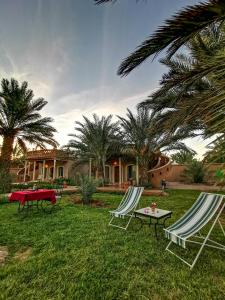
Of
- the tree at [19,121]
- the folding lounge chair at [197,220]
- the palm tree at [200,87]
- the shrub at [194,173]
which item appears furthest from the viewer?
the shrub at [194,173]

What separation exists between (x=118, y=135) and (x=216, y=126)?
16.3 metres

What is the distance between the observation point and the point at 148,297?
2.32 meters

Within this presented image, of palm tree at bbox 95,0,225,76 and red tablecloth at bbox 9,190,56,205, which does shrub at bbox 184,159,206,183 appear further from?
palm tree at bbox 95,0,225,76

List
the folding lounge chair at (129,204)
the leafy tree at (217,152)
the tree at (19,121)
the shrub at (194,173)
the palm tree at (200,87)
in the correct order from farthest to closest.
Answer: the shrub at (194,173)
the tree at (19,121)
the folding lounge chair at (129,204)
the palm tree at (200,87)
the leafy tree at (217,152)

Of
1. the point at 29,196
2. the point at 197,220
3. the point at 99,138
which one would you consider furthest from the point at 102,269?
the point at 99,138

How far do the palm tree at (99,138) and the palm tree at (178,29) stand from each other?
1469 centimetres

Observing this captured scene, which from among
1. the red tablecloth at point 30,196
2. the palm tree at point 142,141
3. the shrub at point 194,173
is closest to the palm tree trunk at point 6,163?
the red tablecloth at point 30,196

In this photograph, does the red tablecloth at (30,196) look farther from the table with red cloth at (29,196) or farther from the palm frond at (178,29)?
the palm frond at (178,29)

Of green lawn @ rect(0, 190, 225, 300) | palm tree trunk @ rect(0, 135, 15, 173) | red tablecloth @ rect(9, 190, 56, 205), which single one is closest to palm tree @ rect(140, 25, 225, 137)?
green lawn @ rect(0, 190, 225, 300)

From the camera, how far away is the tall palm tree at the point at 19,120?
45.7ft

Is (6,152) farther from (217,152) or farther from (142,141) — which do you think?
(217,152)

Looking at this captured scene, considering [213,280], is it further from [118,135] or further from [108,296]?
[118,135]

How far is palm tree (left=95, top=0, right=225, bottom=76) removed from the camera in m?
2.33

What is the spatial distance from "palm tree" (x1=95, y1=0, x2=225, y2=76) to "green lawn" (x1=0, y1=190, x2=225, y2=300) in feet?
10.5
